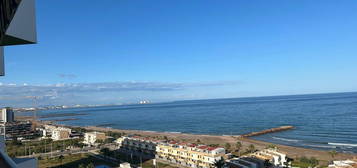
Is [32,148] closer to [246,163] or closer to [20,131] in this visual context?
[20,131]

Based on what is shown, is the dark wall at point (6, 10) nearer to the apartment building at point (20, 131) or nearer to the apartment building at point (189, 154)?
the apartment building at point (189, 154)

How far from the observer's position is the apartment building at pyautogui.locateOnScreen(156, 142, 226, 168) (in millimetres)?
26936

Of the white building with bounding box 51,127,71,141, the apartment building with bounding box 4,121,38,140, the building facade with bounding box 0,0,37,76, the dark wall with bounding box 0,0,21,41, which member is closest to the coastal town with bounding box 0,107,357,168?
the white building with bounding box 51,127,71,141

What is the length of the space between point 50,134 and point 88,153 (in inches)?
972

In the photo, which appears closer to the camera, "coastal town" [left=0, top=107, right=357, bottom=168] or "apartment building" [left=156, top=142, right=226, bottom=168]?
"coastal town" [left=0, top=107, right=357, bottom=168]

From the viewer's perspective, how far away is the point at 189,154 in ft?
95.4

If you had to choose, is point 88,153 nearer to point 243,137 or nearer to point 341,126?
point 243,137

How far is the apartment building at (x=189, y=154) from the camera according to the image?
88.4ft

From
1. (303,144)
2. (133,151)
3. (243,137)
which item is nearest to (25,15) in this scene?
(133,151)

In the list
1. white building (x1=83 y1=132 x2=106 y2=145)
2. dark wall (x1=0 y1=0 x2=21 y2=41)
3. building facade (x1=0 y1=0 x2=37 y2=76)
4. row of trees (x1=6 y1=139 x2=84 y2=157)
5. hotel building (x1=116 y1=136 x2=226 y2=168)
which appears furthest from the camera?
white building (x1=83 y1=132 x2=106 y2=145)

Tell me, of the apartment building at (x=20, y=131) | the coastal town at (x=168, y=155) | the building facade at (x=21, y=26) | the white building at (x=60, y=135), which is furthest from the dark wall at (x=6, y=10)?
the apartment building at (x=20, y=131)

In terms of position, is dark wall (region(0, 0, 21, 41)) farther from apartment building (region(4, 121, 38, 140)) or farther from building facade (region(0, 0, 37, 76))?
apartment building (region(4, 121, 38, 140))

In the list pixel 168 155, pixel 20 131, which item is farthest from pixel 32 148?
pixel 20 131

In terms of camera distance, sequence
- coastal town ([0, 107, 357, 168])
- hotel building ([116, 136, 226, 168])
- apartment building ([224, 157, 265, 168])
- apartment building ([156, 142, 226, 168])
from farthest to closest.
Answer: hotel building ([116, 136, 226, 168]) < apartment building ([156, 142, 226, 168]) < coastal town ([0, 107, 357, 168]) < apartment building ([224, 157, 265, 168])
